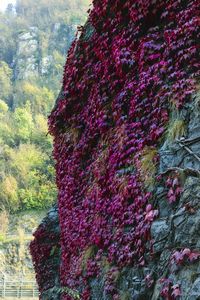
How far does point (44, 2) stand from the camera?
90938mm

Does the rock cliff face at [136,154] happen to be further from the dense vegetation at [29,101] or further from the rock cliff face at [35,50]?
the rock cliff face at [35,50]

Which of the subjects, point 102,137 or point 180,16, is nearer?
point 180,16

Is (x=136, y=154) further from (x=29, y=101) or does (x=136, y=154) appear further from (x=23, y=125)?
(x=29, y=101)

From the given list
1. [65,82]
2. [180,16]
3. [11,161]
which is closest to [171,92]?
[180,16]

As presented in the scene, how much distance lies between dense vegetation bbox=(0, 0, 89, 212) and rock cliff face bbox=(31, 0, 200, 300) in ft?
24.6

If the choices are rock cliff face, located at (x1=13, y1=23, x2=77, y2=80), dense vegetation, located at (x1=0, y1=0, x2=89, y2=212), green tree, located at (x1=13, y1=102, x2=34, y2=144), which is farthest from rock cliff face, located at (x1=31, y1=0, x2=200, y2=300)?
rock cliff face, located at (x1=13, y1=23, x2=77, y2=80)

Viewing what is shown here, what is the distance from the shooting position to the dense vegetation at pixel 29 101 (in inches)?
1559

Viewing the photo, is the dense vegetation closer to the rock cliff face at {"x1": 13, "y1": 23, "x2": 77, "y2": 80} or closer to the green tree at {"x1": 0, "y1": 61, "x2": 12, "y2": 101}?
the green tree at {"x1": 0, "y1": 61, "x2": 12, "y2": 101}

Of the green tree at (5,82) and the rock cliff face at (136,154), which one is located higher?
the green tree at (5,82)

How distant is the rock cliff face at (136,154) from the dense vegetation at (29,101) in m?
7.51

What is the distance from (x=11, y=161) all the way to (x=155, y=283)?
40.0 metres

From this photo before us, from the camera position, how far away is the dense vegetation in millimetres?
39594

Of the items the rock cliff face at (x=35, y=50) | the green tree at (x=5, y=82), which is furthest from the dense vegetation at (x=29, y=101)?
the rock cliff face at (x=35, y=50)

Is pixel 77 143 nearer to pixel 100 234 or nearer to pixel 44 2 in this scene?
pixel 100 234
